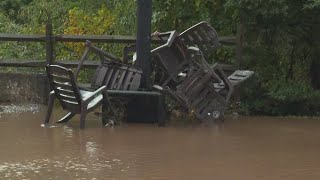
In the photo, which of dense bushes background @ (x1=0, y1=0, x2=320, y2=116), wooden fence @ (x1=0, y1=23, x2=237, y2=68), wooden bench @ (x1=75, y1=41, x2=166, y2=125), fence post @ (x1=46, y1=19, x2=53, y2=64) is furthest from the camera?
fence post @ (x1=46, y1=19, x2=53, y2=64)

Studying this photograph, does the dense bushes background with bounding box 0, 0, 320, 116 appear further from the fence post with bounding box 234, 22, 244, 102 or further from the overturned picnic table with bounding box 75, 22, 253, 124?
the overturned picnic table with bounding box 75, 22, 253, 124

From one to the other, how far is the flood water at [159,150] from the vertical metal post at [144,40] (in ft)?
2.63

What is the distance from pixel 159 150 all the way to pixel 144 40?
2366 mm

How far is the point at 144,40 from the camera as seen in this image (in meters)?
9.34

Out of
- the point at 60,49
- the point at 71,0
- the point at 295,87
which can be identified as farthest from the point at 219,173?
the point at 71,0

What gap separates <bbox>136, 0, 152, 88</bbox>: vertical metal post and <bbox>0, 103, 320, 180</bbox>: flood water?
0.80 meters

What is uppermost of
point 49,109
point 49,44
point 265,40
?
point 265,40

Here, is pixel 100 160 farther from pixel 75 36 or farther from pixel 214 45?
pixel 75 36

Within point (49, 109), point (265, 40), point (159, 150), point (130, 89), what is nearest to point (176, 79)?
point (130, 89)

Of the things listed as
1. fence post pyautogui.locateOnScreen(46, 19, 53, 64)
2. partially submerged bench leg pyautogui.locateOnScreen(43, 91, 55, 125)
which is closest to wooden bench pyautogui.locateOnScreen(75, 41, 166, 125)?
partially submerged bench leg pyautogui.locateOnScreen(43, 91, 55, 125)

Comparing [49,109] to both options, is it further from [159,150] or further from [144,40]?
[159,150]

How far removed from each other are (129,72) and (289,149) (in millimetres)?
2781

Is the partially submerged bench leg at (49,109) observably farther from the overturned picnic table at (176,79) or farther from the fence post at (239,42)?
the fence post at (239,42)

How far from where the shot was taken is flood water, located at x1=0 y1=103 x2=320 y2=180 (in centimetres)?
633
